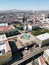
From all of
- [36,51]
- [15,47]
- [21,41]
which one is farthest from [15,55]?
[21,41]

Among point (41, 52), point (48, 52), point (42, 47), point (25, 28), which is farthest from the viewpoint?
point (25, 28)

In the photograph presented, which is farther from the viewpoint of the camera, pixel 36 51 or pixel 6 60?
pixel 36 51

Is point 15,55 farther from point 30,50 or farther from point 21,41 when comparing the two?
point 21,41

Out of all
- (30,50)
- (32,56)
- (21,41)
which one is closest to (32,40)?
(21,41)

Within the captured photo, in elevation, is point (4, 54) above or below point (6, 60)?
above

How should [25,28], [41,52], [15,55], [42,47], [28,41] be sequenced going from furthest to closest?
[25,28]
[28,41]
[42,47]
[41,52]
[15,55]

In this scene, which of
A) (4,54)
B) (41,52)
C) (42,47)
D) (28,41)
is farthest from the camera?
(28,41)

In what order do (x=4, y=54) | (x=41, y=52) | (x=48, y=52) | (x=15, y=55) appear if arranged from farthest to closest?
(x=41, y=52) → (x=15, y=55) → (x=48, y=52) → (x=4, y=54)

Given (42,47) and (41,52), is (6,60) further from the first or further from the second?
(42,47)

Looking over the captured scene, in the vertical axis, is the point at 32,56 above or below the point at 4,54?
below
